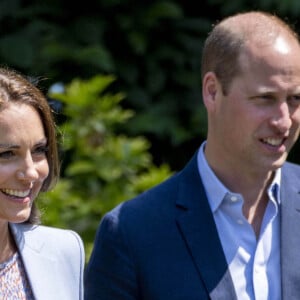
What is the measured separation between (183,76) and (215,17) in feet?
1.50

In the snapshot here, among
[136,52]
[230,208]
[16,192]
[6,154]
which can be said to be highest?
[6,154]

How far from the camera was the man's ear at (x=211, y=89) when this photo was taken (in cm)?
430

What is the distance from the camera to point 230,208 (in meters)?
4.26

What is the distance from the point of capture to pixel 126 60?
7773mm

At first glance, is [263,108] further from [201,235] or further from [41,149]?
[41,149]

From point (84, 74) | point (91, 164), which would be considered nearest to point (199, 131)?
point (84, 74)

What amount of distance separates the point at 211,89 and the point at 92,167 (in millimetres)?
2071

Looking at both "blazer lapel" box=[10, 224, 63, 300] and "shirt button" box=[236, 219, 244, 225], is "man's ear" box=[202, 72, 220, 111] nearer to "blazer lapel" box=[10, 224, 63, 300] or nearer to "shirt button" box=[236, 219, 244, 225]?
"shirt button" box=[236, 219, 244, 225]

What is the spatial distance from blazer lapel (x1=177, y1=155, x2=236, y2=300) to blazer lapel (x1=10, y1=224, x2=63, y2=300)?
1.47ft

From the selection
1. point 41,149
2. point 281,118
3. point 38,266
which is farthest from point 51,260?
point 281,118

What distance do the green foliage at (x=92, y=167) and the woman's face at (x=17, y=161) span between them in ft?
6.61

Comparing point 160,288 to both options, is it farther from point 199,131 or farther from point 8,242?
point 199,131

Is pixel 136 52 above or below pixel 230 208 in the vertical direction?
below

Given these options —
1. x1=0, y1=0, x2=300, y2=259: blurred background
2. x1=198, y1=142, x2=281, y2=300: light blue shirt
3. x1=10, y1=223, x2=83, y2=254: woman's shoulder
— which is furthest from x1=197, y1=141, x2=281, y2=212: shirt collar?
x1=0, y1=0, x2=300, y2=259: blurred background
